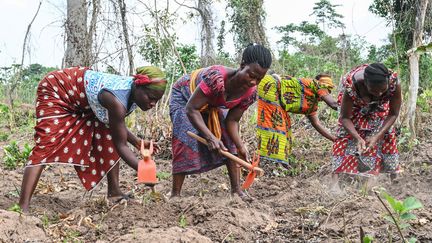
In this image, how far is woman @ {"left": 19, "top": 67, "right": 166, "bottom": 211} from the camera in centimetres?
344

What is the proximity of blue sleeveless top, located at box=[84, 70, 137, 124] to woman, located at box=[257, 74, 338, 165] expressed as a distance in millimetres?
1763

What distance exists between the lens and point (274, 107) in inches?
200

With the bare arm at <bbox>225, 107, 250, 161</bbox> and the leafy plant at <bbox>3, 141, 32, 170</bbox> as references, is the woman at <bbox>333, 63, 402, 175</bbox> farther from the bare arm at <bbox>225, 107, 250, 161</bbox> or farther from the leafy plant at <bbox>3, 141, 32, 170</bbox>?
the leafy plant at <bbox>3, 141, 32, 170</bbox>

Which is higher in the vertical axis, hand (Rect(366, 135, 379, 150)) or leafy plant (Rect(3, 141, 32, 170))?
hand (Rect(366, 135, 379, 150))

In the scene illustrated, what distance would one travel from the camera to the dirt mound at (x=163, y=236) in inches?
105

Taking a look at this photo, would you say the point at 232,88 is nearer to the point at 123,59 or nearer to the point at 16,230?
the point at 16,230

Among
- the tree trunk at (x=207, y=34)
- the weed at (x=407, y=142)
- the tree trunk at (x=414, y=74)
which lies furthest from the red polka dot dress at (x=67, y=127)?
the tree trunk at (x=207, y=34)

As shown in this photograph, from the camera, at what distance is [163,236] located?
271 cm

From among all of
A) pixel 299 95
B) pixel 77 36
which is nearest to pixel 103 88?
pixel 299 95

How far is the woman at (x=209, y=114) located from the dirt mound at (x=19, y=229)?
50.5 inches

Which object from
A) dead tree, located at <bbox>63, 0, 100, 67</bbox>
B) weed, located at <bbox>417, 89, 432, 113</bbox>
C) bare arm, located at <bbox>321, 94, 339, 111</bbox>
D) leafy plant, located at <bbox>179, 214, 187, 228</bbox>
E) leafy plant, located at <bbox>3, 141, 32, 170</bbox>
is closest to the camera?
leafy plant, located at <bbox>179, 214, 187, 228</bbox>

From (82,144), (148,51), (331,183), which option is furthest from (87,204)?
(148,51)

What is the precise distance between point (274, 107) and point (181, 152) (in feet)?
4.55

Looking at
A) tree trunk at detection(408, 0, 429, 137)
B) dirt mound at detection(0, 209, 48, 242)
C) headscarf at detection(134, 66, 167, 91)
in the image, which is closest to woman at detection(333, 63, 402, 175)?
tree trunk at detection(408, 0, 429, 137)
